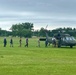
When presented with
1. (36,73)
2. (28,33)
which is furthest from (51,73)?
(28,33)

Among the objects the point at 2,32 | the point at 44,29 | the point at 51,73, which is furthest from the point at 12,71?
the point at 2,32

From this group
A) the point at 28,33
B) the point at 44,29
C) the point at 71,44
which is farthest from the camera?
the point at 28,33

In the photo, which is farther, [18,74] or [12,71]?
[12,71]

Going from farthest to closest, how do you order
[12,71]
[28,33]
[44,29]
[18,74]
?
[28,33]
[44,29]
[12,71]
[18,74]

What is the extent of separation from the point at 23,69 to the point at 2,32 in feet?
495

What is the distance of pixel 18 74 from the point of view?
618 inches

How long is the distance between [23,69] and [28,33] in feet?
430

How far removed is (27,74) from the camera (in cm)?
1572

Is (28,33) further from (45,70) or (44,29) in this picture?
(45,70)

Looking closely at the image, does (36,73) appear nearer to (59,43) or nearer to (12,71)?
(12,71)

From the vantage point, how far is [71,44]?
51219mm

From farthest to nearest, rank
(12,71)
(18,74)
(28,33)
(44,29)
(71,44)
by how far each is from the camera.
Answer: (28,33), (44,29), (71,44), (12,71), (18,74)

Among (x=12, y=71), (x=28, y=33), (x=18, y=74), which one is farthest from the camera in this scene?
(x=28, y=33)

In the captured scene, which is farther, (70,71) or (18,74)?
(70,71)
